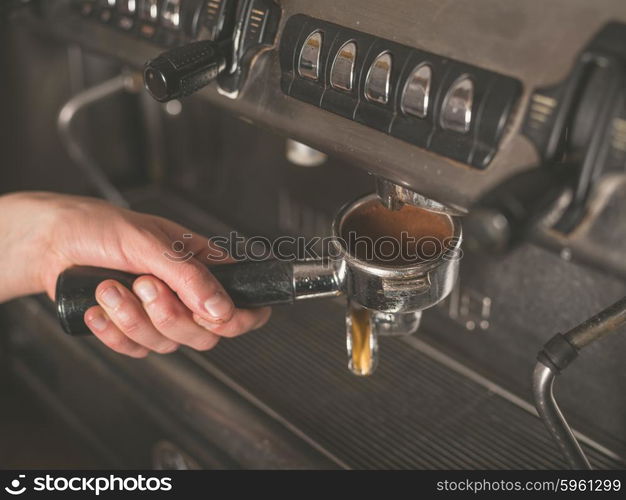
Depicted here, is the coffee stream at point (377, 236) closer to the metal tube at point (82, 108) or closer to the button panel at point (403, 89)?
the button panel at point (403, 89)

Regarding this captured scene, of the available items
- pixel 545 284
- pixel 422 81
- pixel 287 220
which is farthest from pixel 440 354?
pixel 422 81

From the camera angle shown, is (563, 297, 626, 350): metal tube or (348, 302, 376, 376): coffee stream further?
(348, 302, 376, 376): coffee stream

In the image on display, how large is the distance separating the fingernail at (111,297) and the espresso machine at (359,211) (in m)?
0.02

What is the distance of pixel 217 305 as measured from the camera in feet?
2.02

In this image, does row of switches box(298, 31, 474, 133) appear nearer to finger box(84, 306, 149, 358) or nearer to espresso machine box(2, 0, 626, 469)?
espresso machine box(2, 0, 626, 469)

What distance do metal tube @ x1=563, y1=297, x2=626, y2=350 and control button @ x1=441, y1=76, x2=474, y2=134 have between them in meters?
0.18

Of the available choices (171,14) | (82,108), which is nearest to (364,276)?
(171,14)

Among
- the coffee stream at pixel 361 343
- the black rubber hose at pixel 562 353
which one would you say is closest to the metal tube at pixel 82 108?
the coffee stream at pixel 361 343

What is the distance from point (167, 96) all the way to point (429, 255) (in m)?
0.24

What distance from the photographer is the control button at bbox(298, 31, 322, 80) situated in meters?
0.54

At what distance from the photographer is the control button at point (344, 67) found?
514 mm

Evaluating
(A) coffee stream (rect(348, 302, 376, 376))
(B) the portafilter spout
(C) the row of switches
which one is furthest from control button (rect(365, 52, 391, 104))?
(A) coffee stream (rect(348, 302, 376, 376))

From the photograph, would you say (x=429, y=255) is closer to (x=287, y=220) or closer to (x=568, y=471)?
(x=568, y=471)

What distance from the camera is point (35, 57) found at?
3.30 ft
